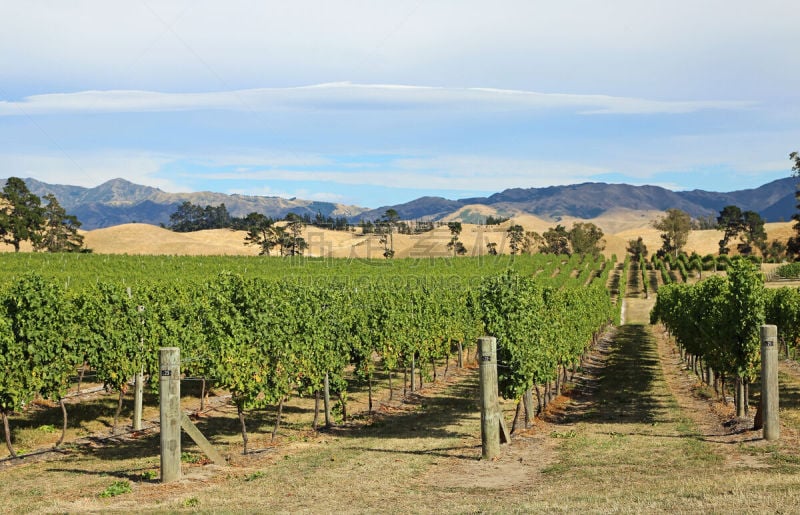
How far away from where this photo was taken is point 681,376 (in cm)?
3588

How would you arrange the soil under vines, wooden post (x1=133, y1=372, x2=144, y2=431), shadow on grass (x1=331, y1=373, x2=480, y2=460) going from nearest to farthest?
the soil under vines < shadow on grass (x1=331, y1=373, x2=480, y2=460) < wooden post (x1=133, y1=372, x2=144, y2=431)

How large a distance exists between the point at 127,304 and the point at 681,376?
2846 centimetres

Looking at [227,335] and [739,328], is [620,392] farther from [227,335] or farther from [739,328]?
[227,335]

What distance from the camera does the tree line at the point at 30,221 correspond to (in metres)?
112

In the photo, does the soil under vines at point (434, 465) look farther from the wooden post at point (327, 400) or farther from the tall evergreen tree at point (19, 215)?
the tall evergreen tree at point (19, 215)

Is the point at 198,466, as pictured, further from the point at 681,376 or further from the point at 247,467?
the point at 681,376

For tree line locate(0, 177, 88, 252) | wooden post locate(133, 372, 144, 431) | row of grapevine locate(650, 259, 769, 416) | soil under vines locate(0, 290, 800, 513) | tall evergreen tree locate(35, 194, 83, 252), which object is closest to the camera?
soil under vines locate(0, 290, 800, 513)

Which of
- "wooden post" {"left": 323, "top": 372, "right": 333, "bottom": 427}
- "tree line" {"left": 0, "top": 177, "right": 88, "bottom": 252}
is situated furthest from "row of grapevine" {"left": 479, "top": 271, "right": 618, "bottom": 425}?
"tree line" {"left": 0, "top": 177, "right": 88, "bottom": 252}

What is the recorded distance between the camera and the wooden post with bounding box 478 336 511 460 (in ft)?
48.8

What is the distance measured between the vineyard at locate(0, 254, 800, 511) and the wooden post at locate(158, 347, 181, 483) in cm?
45

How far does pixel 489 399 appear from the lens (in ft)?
48.8

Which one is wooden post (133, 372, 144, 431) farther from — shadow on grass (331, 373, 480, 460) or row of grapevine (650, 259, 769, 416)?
row of grapevine (650, 259, 769, 416)

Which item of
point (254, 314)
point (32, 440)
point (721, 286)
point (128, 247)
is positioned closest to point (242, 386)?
point (254, 314)

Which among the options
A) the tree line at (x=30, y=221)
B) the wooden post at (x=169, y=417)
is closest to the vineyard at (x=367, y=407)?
the wooden post at (x=169, y=417)
